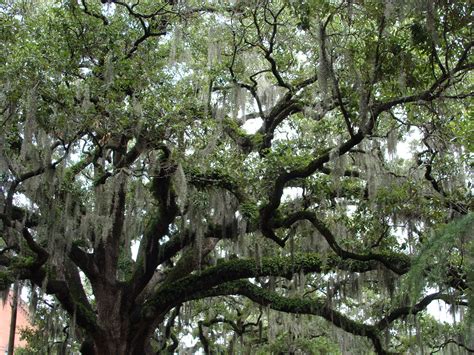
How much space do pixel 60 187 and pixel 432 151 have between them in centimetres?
522

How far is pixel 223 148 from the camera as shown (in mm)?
9008

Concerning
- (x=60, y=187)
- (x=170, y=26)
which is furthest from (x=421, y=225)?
(x=60, y=187)

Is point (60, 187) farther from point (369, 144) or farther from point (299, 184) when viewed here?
point (369, 144)

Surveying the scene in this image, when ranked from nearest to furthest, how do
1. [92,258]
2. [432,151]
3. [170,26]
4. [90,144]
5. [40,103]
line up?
[40,103] < [432,151] < [170,26] < [90,144] < [92,258]

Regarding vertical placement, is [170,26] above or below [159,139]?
above

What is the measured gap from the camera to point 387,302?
12.1 meters

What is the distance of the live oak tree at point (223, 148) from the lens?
23.1 ft

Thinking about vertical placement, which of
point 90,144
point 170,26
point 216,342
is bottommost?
point 216,342

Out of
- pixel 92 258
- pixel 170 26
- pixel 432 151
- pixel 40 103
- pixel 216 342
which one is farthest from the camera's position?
pixel 216 342

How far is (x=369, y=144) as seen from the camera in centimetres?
890

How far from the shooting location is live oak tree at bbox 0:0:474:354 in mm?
7027

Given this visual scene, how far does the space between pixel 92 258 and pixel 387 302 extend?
19.1ft

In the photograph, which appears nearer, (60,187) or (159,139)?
(159,139)

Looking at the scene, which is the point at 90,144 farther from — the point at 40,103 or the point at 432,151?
the point at 432,151
